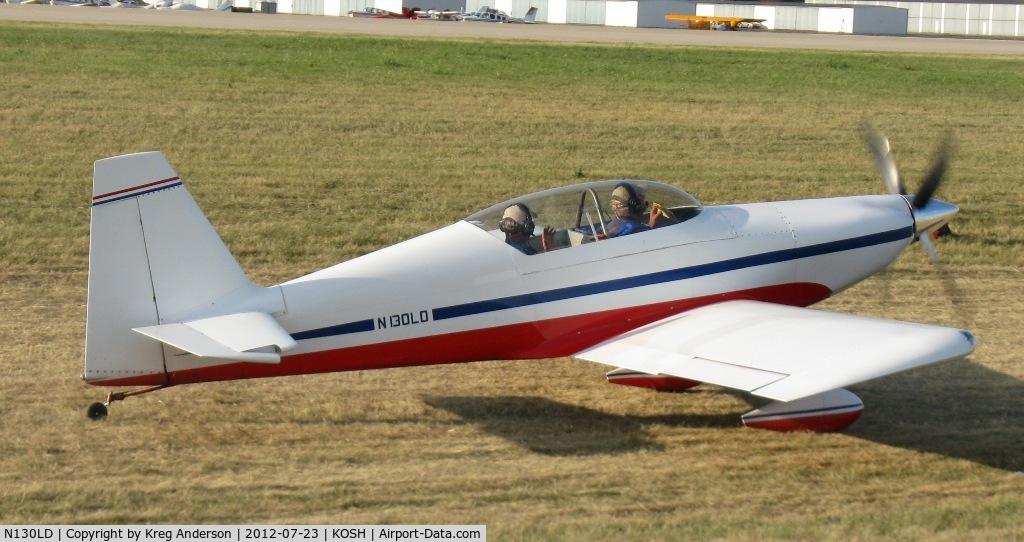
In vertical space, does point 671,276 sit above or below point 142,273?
below

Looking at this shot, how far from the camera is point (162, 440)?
712 centimetres

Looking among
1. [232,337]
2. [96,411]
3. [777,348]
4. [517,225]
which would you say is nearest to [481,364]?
[517,225]

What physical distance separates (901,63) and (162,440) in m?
27.8

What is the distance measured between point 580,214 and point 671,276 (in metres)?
0.80

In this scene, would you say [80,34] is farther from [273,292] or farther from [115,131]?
[273,292]

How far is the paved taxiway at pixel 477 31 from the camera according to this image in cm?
3547

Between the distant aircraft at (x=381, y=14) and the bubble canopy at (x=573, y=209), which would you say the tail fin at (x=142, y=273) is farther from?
the distant aircraft at (x=381, y=14)

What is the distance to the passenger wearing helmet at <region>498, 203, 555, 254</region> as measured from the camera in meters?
7.98

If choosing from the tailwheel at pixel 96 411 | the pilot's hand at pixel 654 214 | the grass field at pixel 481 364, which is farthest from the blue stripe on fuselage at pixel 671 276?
the tailwheel at pixel 96 411

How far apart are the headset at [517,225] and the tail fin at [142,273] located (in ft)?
6.01

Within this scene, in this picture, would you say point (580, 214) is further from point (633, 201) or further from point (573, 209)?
point (633, 201)

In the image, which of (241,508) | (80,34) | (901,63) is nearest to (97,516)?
(241,508)

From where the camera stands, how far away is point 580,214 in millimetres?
8227

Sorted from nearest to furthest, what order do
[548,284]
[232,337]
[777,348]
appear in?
[232,337] → [777,348] → [548,284]
